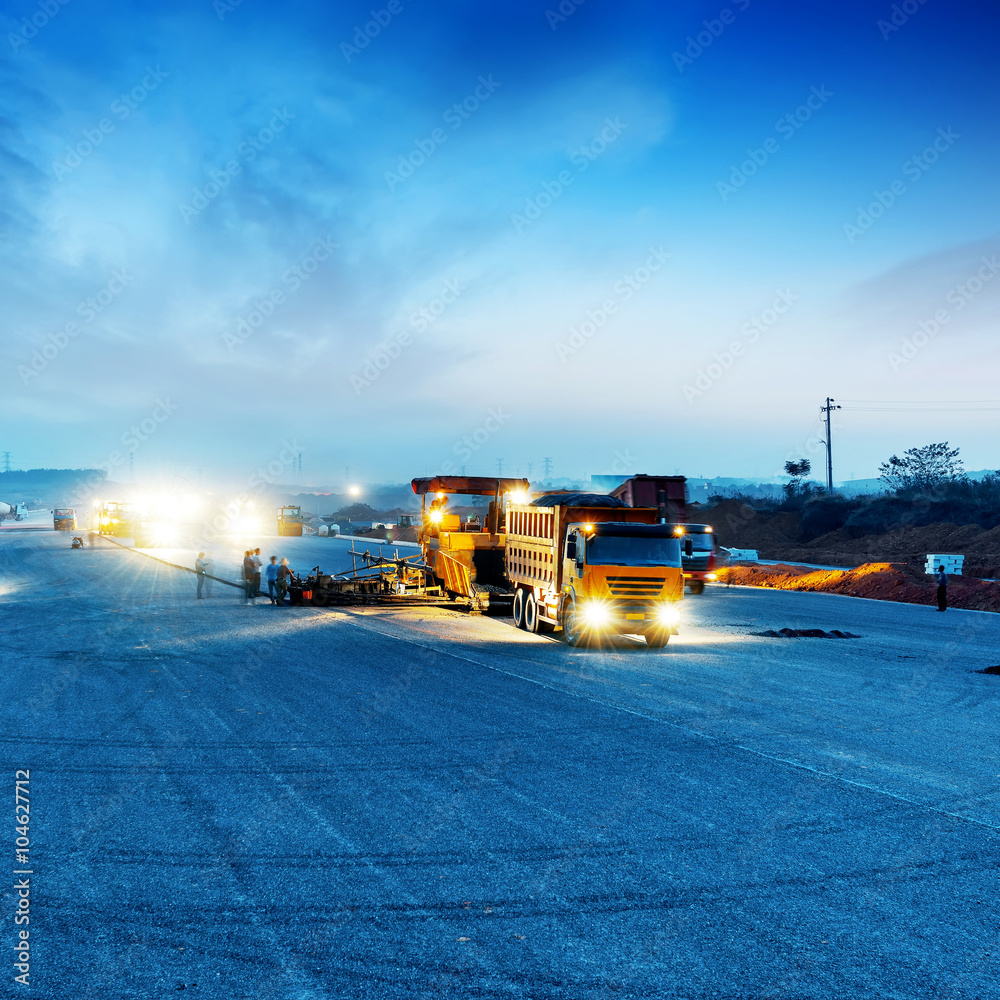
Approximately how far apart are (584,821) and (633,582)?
1012 cm

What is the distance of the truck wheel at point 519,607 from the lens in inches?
808

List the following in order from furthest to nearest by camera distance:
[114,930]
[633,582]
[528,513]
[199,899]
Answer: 1. [528,513]
2. [633,582]
3. [199,899]
4. [114,930]

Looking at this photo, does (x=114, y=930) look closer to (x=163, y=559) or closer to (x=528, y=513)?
(x=528, y=513)

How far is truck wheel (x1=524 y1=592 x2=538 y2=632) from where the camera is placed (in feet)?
64.9

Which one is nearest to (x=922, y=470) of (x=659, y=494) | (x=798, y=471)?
(x=798, y=471)

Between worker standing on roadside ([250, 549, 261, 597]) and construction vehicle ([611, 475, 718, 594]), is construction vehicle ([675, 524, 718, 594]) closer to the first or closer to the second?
construction vehicle ([611, 475, 718, 594])

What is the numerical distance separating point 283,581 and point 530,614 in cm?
835

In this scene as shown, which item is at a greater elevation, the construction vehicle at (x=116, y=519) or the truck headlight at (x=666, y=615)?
the construction vehicle at (x=116, y=519)

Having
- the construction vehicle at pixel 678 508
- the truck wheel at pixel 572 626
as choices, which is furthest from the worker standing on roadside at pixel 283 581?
the construction vehicle at pixel 678 508

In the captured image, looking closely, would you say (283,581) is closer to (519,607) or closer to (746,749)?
(519,607)

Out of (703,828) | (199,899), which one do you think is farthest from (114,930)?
(703,828)

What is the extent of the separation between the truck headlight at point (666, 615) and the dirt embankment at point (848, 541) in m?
24.4

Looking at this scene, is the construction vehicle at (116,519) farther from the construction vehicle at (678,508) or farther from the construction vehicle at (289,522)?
the construction vehicle at (678,508)

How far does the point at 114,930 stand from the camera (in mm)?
5363
